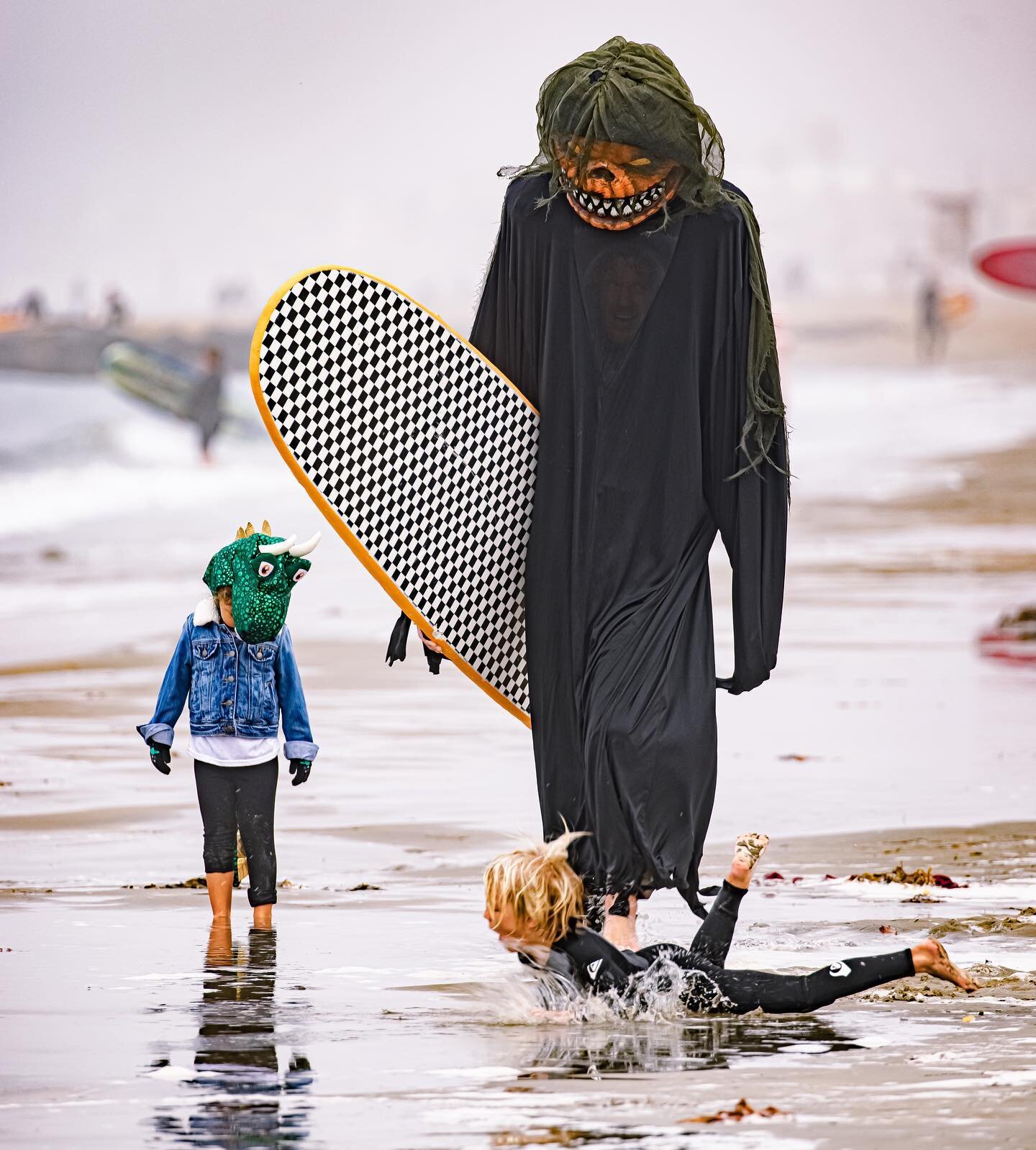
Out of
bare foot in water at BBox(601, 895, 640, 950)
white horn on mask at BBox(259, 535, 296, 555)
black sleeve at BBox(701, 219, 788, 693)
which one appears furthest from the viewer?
white horn on mask at BBox(259, 535, 296, 555)

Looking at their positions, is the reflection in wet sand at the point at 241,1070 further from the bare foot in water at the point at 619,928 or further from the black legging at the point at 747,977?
the black legging at the point at 747,977

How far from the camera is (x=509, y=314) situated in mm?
5418

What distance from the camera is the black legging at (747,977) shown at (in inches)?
187

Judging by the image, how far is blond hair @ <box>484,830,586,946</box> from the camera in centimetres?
480

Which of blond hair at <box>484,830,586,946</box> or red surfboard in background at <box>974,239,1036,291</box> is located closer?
blond hair at <box>484,830,586,946</box>

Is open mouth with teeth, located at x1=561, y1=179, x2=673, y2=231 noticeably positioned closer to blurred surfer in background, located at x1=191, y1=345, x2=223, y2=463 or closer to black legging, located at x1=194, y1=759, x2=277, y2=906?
black legging, located at x1=194, y1=759, x2=277, y2=906

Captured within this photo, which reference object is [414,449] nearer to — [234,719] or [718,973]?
[234,719]

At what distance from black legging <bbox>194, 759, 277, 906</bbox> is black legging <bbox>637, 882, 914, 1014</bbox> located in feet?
5.23

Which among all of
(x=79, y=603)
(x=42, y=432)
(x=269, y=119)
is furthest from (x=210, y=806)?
(x=269, y=119)

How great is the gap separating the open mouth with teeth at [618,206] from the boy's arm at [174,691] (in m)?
1.67

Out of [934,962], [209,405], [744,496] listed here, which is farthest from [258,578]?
[209,405]

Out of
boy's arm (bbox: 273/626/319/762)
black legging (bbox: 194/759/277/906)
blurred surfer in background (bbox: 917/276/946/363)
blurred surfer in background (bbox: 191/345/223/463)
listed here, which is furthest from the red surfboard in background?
black legging (bbox: 194/759/277/906)

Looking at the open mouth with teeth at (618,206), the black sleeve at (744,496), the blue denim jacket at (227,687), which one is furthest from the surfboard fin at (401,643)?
the open mouth with teeth at (618,206)

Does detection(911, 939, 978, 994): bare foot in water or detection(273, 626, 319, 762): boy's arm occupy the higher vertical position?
detection(273, 626, 319, 762): boy's arm
